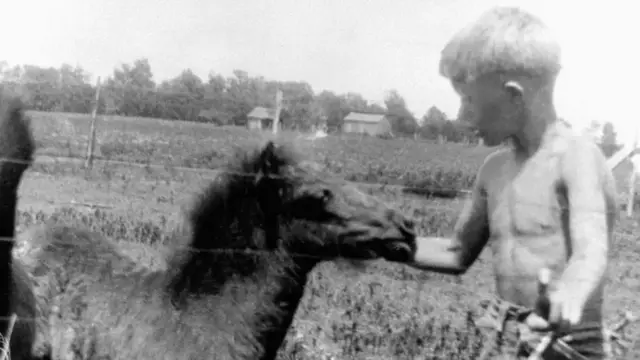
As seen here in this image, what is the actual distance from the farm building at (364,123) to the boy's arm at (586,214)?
0.74 meters

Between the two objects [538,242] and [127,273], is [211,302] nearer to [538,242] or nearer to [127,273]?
[127,273]

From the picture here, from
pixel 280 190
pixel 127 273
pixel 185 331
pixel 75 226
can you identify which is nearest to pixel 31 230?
pixel 75 226

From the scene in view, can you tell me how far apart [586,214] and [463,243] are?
A: 1.68 ft

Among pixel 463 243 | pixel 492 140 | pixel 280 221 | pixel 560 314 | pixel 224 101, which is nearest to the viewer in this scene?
pixel 560 314

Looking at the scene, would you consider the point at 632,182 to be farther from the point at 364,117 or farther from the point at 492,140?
the point at 364,117

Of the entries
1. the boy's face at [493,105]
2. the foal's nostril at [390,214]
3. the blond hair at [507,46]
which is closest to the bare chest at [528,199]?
the boy's face at [493,105]

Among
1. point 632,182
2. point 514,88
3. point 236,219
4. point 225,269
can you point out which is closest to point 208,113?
point 236,219

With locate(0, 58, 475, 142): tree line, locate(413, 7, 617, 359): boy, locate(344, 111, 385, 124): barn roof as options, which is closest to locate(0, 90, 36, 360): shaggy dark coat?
locate(0, 58, 475, 142): tree line

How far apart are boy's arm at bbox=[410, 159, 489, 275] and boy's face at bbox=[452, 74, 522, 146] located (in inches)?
6.0

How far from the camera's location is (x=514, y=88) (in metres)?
2.36

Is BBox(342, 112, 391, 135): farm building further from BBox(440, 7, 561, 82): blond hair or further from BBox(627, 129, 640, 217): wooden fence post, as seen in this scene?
BBox(627, 129, 640, 217): wooden fence post

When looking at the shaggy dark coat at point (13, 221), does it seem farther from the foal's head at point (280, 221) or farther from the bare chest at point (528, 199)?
the bare chest at point (528, 199)

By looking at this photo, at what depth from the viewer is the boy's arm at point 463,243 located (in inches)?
101

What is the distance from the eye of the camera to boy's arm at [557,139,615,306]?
7.12ft
